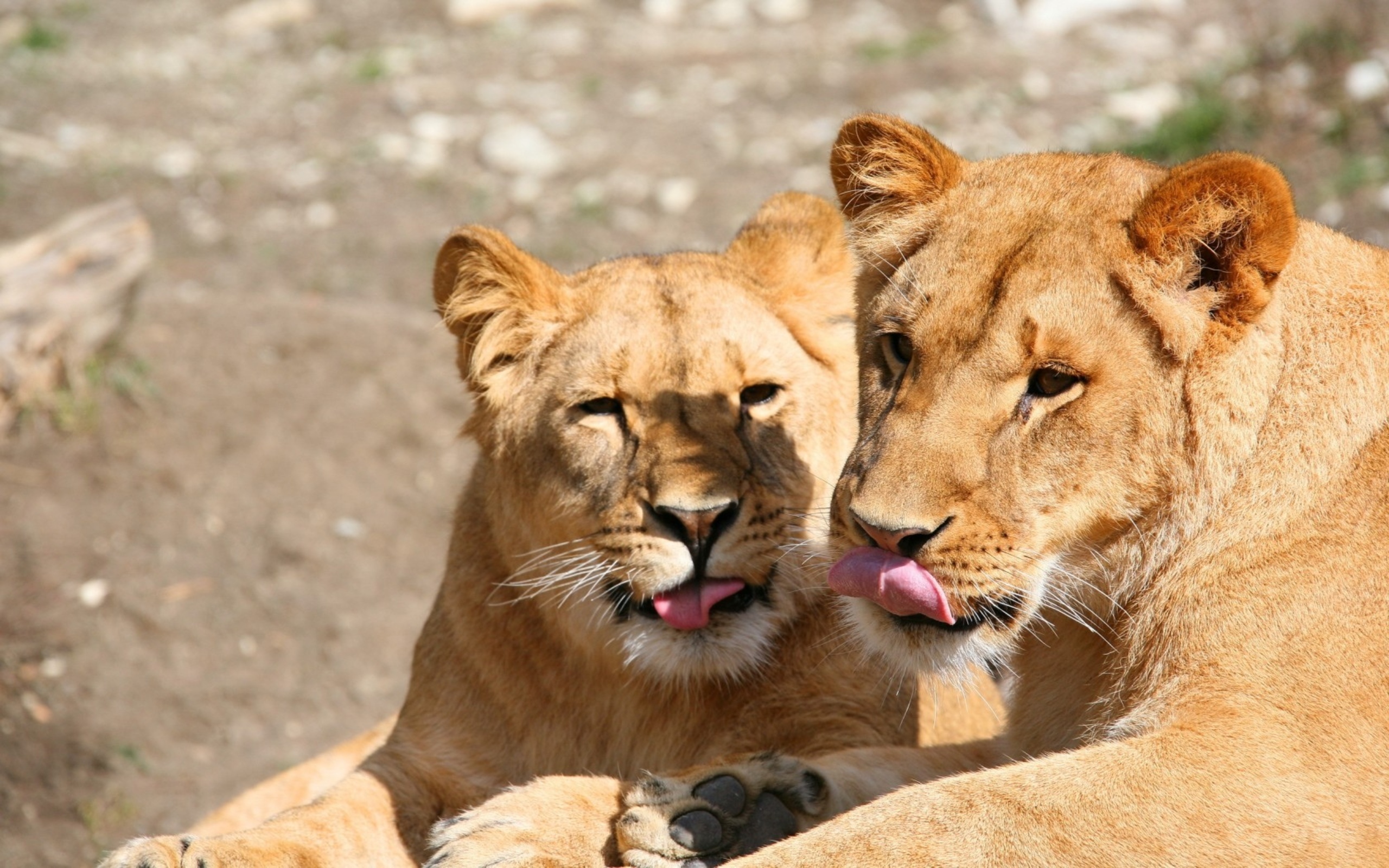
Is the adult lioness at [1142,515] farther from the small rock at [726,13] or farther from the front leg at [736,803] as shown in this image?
the small rock at [726,13]

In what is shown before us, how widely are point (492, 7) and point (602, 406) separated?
33.7ft

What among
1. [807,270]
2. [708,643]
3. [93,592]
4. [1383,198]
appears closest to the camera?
[708,643]

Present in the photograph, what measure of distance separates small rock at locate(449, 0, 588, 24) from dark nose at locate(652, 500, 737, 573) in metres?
10.6

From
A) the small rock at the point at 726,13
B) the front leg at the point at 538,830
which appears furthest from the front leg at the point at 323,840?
the small rock at the point at 726,13

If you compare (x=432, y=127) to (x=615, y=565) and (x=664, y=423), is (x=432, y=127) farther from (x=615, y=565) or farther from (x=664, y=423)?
(x=615, y=565)

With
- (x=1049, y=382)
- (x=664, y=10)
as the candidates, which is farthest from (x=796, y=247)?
(x=664, y=10)

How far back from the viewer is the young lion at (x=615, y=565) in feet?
12.0

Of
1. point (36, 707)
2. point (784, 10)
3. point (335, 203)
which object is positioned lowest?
point (36, 707)

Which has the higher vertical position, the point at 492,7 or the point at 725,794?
the point at 492,7

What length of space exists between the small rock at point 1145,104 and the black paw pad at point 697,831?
781cm

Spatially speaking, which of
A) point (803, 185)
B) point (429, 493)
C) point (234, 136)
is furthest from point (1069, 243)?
point (234, 136)

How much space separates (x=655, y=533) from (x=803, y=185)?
6.69 metres

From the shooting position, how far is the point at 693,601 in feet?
12.2

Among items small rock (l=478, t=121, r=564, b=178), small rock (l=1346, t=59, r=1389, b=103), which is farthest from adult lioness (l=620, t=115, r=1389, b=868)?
small rock (l=478, t=121, r=564, b=178)
